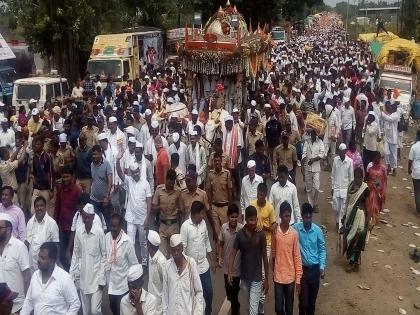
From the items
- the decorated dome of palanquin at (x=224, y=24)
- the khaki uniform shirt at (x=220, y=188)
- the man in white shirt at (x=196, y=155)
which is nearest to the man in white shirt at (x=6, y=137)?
the man in white shirt at (x=196, y=155)

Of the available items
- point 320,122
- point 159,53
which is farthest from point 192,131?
point 159,53

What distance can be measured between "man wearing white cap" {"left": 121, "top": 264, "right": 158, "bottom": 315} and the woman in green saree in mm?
3888

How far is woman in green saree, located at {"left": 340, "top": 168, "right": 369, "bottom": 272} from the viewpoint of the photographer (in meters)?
7.72

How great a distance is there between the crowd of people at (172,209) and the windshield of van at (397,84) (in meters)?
5.90

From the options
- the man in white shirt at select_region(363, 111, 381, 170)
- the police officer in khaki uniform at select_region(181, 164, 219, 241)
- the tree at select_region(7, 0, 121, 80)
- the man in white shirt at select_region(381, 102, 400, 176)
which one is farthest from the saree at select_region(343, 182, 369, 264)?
the tree at select_region(7, 0, 121, 80)

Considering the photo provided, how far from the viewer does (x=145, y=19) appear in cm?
3475

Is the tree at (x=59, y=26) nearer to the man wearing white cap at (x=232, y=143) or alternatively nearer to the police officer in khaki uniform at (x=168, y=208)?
the man wearing white cap at (x=232, y=143)

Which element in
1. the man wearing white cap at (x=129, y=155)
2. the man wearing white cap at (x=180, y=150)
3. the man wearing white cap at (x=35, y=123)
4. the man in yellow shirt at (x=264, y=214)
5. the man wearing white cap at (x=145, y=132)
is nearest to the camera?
the man in yellow shirt at (x=264, y=214)

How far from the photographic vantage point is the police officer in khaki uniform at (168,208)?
6938 mm

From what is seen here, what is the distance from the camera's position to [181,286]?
509cm

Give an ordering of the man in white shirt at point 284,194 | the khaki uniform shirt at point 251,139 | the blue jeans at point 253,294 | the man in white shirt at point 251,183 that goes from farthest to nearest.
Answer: the khaki uniform shirt at point 251,139
the man in white shirt at point 251,183
the man in white shirt at point 284,194
the blue jeans at point 253,294

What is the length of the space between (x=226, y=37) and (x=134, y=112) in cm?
433

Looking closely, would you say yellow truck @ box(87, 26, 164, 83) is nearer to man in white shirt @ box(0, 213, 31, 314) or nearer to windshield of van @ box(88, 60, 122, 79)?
windshield of van @ box(88, 60, 122, 79)

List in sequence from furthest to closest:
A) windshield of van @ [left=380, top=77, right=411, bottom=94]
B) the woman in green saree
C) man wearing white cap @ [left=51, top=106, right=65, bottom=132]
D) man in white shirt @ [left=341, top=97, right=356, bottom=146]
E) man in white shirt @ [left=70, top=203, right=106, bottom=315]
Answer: windshield of van @ [left=380, top=77, right=411, bottom=94]
man in white shirt @ [left=341, top=97, right=356, bottom=146]
man wearing white cap @ [left=51, top=106, right=65, bottom=132]
the woman in green saree
man in white shirt @ [left=70, top=203, right=106, bottom=315]
